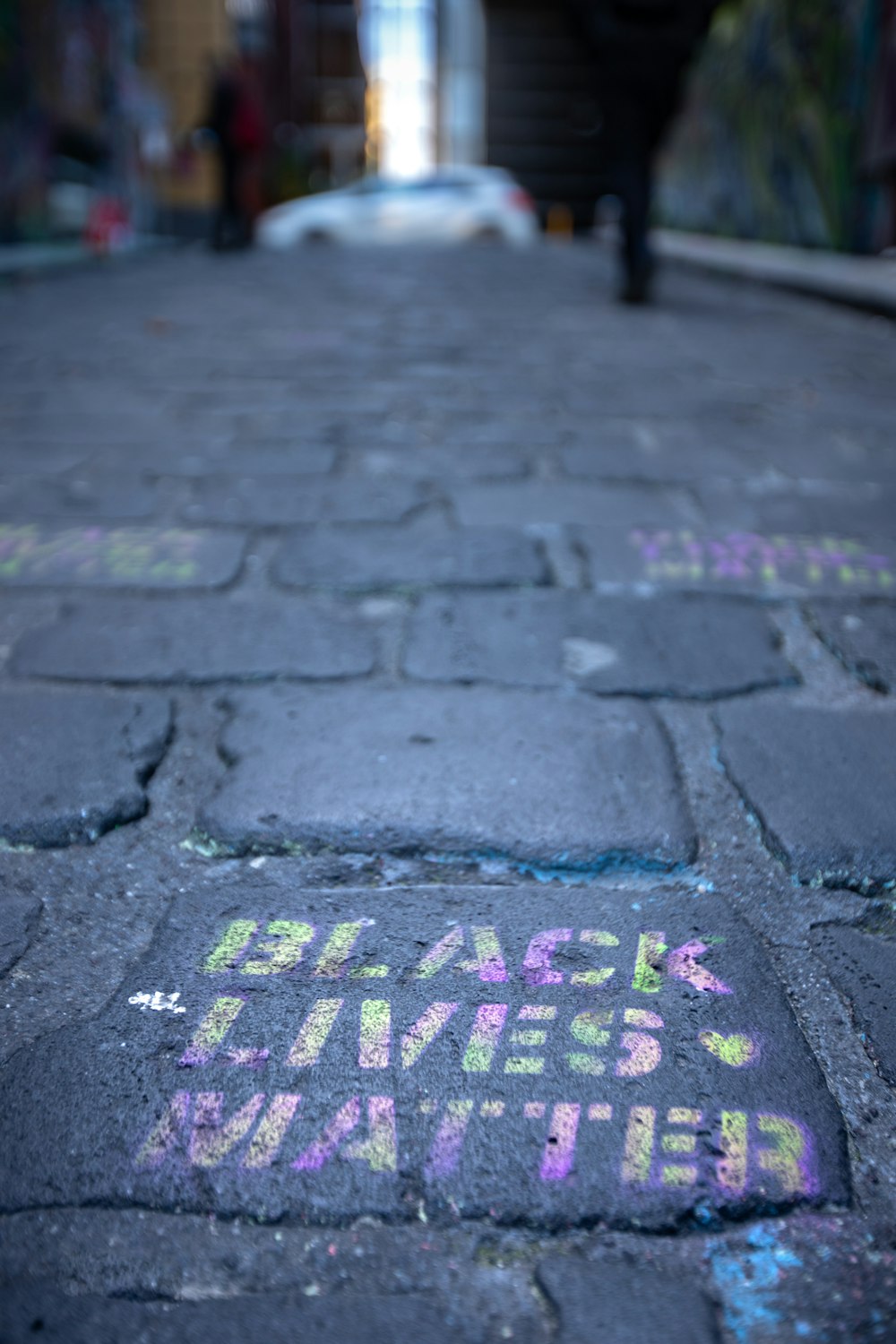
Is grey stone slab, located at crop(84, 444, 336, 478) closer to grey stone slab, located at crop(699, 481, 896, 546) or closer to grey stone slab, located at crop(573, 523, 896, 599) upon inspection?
grey stone slab, located at crop(573, 523, 896, 599)

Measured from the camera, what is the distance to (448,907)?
1189 millimetres

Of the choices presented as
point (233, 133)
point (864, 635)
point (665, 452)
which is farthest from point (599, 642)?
point (233, 133)

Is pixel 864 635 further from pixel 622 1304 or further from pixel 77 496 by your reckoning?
pixel 77 496

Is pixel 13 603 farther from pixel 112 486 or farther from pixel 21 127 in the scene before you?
pixel 21 127

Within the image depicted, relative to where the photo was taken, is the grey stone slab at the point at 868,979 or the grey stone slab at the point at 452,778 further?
the grey stone slab at the point at 452,778

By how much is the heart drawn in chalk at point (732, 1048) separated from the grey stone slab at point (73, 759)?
0.76m

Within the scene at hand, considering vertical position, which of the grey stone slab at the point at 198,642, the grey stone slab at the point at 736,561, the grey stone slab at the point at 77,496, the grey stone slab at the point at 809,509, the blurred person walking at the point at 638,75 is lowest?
the grey stone slab at the point at 198,642

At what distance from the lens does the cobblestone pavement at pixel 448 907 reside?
809 millimetres

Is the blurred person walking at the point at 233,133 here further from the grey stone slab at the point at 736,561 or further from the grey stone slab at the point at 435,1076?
the grey stone slab at the point at 435,1076

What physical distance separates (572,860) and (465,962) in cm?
24

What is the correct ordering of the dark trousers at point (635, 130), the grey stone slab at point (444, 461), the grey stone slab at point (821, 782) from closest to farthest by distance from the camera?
the grey stone slab at point (821, 782) < the grey stone slab at point (444, 461) < the dark trousers at point (635, 130)

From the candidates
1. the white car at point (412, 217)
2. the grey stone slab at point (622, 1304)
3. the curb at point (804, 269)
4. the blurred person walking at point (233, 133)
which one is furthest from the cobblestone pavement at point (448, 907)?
the white car at point (412, 217)

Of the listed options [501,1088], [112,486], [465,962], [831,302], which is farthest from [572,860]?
[831,302]

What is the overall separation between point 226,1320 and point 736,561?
1849 mm
